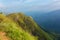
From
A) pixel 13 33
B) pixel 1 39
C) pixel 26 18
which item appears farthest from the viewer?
pixel 26 18

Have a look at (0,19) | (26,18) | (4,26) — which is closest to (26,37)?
(4,26)

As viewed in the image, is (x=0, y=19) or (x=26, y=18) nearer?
(x=0, y=19)

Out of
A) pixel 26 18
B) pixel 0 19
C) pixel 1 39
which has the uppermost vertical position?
pixel 26 18

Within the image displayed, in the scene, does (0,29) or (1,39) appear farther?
(0,29)

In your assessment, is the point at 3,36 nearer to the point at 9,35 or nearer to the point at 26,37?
the point at 9,35

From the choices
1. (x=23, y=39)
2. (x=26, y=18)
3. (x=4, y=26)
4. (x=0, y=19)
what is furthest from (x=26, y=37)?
(x=26, y=18)

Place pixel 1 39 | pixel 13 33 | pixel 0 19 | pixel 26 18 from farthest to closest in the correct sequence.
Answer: pixel 26 18, pixel 0 19, pixel 13 33, pixel 1 39

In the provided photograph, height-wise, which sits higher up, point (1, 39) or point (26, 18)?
point (26, 18)

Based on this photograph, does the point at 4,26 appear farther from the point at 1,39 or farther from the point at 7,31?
the point at 1,39

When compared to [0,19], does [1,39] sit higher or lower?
lower
